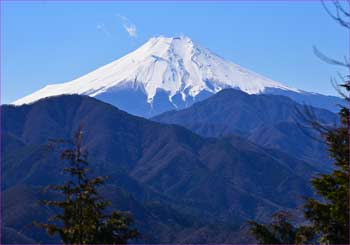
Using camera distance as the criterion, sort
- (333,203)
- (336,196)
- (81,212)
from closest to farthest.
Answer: (81,212) < (336,196) < (333,203)

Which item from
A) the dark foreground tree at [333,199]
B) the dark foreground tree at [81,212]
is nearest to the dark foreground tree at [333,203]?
the dark foreground tree at [333,199]

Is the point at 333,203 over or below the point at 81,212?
over

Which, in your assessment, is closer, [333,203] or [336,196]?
[336,196]

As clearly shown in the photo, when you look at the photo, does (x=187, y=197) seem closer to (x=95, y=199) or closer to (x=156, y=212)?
(x=156, y=212)

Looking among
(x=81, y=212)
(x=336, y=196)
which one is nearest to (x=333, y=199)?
(x=336, y=196)

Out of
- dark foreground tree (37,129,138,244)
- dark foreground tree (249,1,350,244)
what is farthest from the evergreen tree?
dark foreground tree (37,129,138,244)

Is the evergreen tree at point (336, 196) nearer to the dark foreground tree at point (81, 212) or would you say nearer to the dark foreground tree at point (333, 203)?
the dark foreground tree at point (333, 203)

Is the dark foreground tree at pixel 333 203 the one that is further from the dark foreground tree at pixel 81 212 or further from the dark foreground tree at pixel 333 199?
the dark foreground tree at pixel 81 212

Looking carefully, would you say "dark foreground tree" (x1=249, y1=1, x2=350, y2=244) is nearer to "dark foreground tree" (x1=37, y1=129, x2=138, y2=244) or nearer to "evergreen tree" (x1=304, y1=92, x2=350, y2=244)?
"evergreen tree" (x1=304, y1=92, x2=350, y2=244)

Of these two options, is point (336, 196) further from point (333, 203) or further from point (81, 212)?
point (81, 212)

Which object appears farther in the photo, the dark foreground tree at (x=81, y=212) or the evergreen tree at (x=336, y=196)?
the evergreen tree at (x=336, y=196)

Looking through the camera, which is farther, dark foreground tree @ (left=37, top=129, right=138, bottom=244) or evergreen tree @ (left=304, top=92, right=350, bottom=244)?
evergreen tree @ (left=304, top=92, right=350, bottom=244)

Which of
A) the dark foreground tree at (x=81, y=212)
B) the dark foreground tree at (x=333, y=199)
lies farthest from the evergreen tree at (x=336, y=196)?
the dark foreground tree at (x=81, y=212)

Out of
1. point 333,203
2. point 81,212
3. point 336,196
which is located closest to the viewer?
point 81,212
